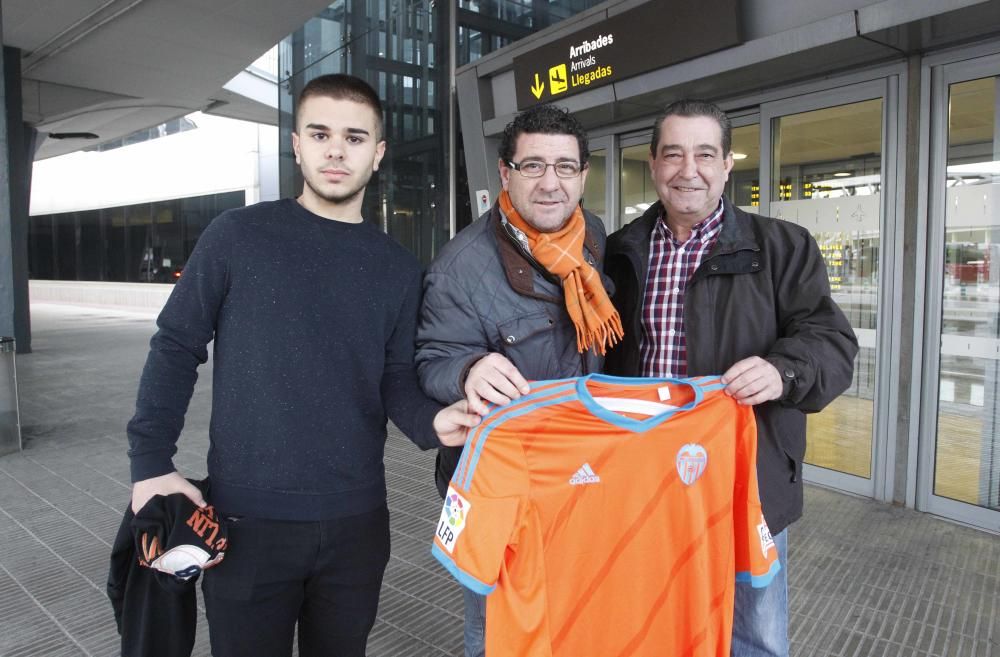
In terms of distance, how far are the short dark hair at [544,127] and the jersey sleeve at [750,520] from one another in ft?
2.83

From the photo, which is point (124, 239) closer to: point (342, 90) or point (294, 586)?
point (342, 90)

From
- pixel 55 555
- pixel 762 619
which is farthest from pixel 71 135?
pixel 762 619

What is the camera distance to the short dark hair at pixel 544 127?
1.80 m

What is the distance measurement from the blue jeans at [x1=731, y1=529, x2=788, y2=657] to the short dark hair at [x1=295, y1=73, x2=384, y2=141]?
68.5 inches

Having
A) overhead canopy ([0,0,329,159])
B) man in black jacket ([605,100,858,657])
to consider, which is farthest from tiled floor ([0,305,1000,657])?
overhead canopy ([0,0,329,159])

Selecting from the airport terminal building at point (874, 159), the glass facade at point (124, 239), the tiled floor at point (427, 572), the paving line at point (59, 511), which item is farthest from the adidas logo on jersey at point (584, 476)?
the glass facade at point (124, 239)

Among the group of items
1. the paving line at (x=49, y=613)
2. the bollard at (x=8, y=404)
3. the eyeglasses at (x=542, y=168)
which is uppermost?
the eyeglasses at (x=542, y=168)

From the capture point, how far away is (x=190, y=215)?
2486 cm

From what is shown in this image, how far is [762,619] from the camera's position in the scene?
1987mm

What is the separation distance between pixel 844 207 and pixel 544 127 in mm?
3804

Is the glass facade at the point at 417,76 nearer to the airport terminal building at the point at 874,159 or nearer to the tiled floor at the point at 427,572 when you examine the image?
the airport terminal building at the point at 874,159

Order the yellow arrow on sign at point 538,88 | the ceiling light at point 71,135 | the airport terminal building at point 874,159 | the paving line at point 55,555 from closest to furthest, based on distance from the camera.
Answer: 1. the paving line at point 55,555
2. the airport terminal building at point 874,159
3. the yellow arrow on sign at point 538,88
4. the ceiling light at point 71,135

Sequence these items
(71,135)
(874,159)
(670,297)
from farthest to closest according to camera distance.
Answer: (71,135) < (874,159) < (670,297)

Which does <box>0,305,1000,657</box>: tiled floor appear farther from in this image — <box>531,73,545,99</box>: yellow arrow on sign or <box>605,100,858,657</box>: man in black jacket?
<box>531,73,545,99</box>: yellow arrow on sign
